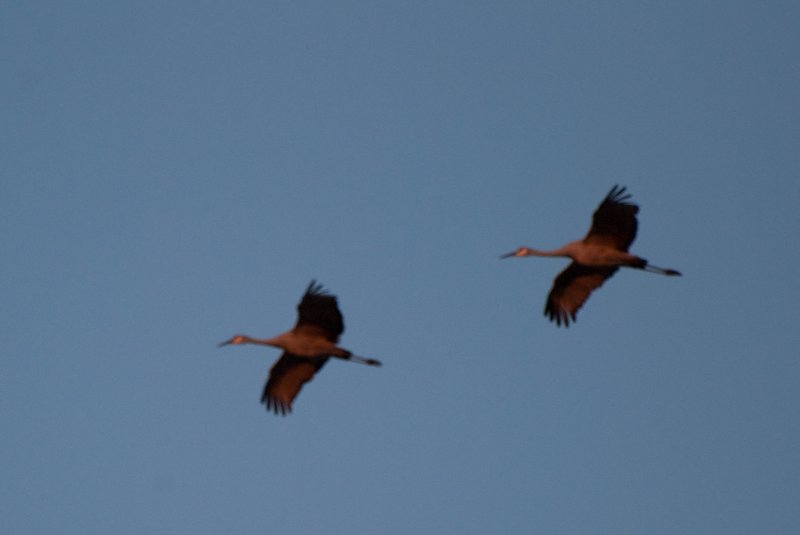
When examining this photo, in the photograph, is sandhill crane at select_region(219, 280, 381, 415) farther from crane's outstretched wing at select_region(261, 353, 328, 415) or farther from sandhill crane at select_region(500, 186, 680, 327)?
sandhill crane at select_region(500, 186, 680, 327)

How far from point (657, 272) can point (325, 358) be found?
6.19 m

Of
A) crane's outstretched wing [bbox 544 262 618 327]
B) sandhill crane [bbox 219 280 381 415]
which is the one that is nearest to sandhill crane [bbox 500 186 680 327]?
crane's outstretched wing [bbox 544 262 618 327]

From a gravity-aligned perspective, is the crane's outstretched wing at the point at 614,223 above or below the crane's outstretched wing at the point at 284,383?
above

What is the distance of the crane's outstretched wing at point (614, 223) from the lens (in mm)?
30141

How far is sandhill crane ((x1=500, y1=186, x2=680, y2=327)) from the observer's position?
30.2 meters

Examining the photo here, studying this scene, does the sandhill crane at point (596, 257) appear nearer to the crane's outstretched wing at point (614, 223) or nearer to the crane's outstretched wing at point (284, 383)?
the crane's outstretched wing at point (614, 223)

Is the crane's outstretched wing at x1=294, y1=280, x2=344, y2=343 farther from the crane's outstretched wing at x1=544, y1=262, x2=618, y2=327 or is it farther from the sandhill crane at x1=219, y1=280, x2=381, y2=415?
the crane's outstretched wing at x1=544, y1=262, x2=618, y2=327

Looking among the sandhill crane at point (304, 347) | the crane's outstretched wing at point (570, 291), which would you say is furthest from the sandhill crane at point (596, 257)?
the sandhill crane at point (304, 347)

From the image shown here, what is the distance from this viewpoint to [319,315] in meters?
30.5

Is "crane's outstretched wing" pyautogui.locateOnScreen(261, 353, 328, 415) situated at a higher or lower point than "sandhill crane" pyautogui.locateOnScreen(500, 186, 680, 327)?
lower

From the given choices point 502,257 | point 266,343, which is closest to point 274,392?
point 266,343

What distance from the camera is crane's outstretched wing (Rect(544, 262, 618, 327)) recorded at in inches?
1259

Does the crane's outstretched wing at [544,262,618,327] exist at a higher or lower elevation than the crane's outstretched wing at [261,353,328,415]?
higher

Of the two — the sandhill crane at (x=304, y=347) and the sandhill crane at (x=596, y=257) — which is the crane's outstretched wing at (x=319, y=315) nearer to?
the sandhill crane at (x=304, y=347)
